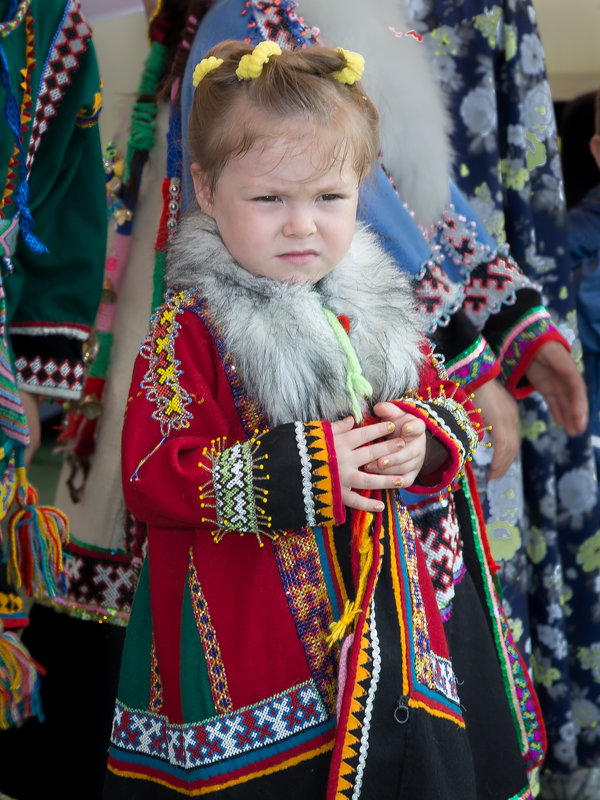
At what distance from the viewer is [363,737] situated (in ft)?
2.87

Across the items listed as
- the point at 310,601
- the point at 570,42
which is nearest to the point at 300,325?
the point at 310,601

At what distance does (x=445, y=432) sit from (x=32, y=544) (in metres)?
0.58

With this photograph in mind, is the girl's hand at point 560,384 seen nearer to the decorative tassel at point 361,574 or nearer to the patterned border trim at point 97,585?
the decorative tassel at point 361,574

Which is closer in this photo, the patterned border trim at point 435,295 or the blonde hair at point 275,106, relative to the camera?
the blonde hair at point 275,106

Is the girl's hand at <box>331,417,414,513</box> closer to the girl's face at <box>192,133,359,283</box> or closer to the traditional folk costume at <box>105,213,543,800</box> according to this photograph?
the traditional folk costume at <box>105,213,543,800</box>

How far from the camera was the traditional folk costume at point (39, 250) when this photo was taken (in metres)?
1.10

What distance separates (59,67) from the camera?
1.16m

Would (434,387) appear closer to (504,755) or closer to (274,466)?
(274,466)

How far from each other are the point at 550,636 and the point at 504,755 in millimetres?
652

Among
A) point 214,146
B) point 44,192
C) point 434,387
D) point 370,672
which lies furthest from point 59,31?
point 370,672

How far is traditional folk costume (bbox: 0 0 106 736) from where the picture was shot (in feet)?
3.62

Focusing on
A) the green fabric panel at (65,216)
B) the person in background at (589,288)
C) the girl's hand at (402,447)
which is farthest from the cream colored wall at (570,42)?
the girl's hand at (402,447)

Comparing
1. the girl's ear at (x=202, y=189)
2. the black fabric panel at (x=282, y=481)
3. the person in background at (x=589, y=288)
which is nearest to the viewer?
the black fabric panel at (x=282, y=481)

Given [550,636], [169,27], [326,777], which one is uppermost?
[169,27]
